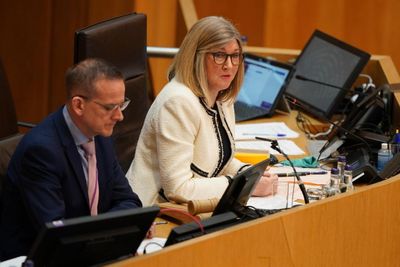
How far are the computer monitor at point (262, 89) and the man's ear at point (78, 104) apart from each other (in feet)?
6.97

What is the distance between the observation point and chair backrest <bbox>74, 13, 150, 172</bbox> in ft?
11.2

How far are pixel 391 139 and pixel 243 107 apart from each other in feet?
3.82

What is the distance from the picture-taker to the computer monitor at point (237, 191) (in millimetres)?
2635

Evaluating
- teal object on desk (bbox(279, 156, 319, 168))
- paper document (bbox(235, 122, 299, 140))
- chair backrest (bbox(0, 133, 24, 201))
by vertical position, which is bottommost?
paper document (bbox(235, 122, 299, 140))

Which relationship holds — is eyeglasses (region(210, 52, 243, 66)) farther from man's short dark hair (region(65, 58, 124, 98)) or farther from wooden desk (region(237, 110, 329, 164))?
wooden desk (region(237, 110, 329, 164))

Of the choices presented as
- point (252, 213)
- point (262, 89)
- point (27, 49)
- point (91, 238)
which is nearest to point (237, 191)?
point (252, 213)

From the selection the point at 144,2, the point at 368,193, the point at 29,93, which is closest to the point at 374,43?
the point at 144,2

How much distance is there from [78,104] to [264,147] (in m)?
1.62

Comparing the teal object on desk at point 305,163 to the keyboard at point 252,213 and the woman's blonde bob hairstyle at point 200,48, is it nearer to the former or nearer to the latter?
the woman's blonde bob hairstyle at point 200,48

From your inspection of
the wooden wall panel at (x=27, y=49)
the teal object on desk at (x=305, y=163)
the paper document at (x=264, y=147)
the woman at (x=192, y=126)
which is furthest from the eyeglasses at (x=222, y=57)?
the wooden wall panel at (x=27, y=49)

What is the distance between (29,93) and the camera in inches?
233

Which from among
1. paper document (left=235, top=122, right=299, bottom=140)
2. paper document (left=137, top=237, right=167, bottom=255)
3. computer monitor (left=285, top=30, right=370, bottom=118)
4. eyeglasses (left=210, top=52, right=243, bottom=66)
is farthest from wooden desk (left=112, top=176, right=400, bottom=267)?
computer monitor (left=285, top=30, right=370, bottom=118)

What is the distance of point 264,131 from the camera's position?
4.44 m

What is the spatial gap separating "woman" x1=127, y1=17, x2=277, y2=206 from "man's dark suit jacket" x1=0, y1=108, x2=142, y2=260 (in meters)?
0.52
